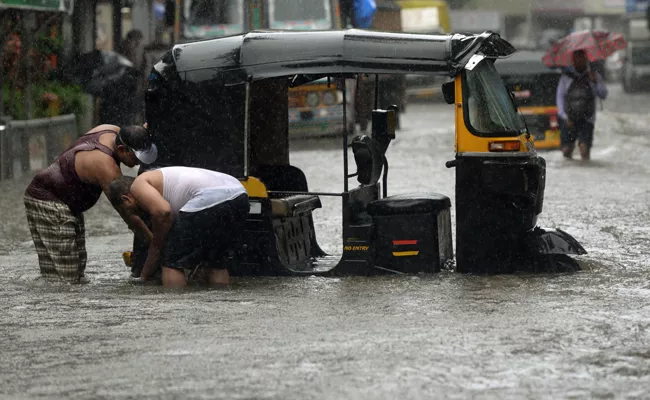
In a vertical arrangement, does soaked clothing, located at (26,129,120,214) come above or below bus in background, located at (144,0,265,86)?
below

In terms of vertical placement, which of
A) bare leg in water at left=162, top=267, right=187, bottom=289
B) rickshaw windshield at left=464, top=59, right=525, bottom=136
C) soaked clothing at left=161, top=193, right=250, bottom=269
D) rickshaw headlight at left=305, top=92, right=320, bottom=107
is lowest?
bare leg in water at left=162, top=267, right=187, bottom=289

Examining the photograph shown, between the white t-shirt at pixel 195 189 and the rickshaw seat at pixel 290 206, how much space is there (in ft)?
1.17

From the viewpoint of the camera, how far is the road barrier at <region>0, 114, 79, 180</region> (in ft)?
60.0

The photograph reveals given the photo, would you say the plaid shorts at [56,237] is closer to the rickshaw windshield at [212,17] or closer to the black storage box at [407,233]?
the black storage box at [407,233]

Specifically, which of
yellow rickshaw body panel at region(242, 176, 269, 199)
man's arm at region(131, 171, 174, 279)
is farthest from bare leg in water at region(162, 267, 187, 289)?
Result: yellow rickshaw body panel at region(242, 176, 269, 199)

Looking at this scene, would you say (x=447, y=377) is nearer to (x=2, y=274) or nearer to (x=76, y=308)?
(x=76, y=308)

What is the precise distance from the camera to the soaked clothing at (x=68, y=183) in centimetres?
990

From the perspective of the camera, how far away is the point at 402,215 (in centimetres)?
979

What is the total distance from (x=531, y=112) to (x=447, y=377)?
16.3 meters

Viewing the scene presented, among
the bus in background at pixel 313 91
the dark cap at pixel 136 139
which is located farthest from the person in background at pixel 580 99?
the dark cap at pixel 136 139

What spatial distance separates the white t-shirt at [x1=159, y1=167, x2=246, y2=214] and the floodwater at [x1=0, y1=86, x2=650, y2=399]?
61 cm

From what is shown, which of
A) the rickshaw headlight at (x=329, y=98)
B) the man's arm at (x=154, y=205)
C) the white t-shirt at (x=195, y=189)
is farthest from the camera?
the rickshaw headlight at (x=329, y=98)

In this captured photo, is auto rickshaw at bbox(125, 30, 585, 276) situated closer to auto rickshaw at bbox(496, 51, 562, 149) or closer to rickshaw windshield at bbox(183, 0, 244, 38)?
auto rickshaw at bbox(496, 51, 562, 149)

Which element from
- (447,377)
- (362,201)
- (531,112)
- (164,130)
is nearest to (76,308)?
(164,130)
